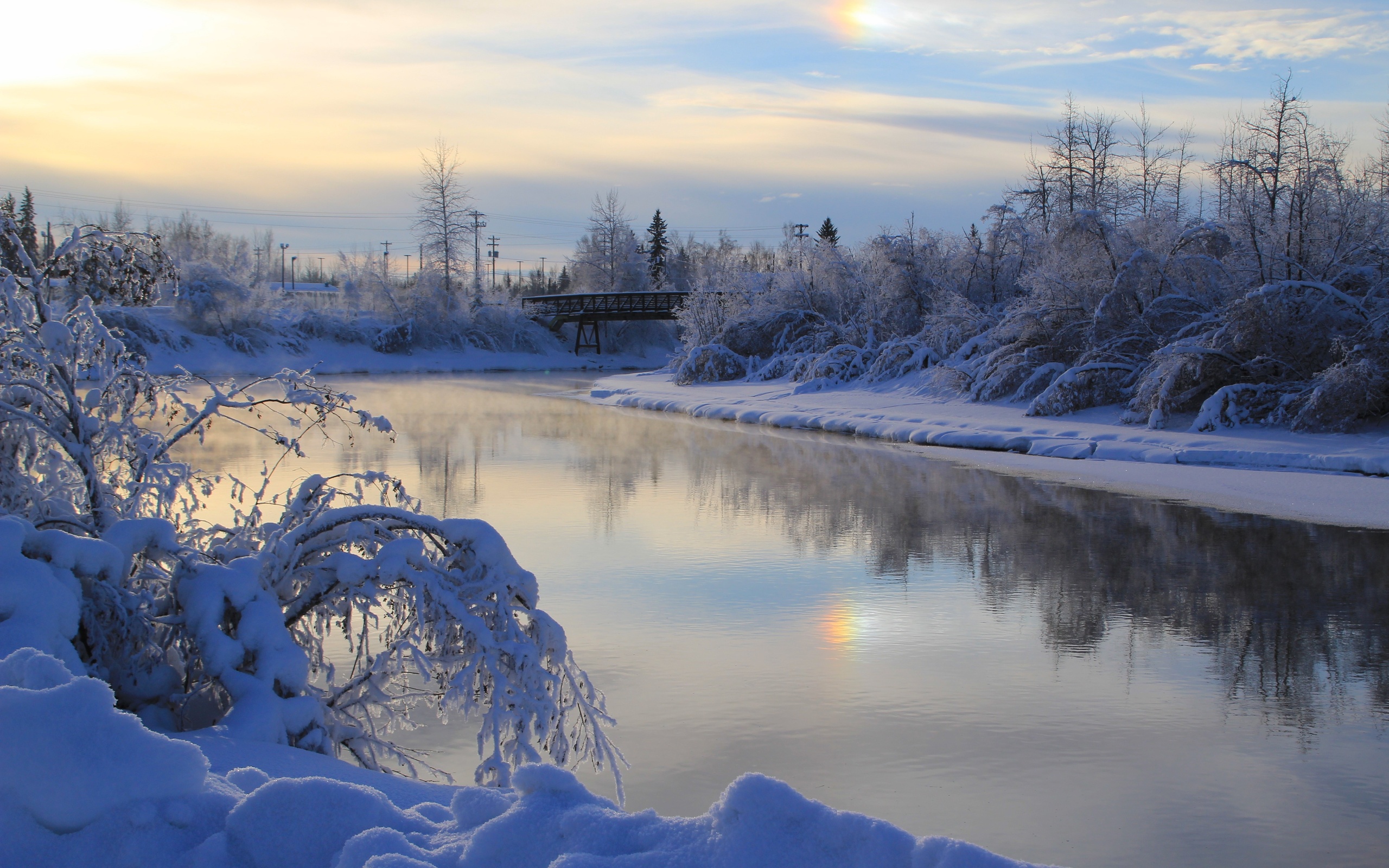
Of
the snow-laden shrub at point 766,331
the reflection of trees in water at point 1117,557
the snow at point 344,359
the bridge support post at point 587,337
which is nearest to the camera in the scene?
the reflection of trees in water at point 1117,557

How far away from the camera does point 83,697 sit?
11.6 ft

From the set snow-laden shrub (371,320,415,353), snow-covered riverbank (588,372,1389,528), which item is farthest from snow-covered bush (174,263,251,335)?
snow-covered riverbank (588,372,1389,528)

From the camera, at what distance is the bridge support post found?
7344 centimetres

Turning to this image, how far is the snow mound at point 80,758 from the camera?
132 inches

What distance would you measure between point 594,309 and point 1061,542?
59.2 meters

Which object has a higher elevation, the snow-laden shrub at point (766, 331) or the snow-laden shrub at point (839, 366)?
the snow-laden shrub at point (766, 331)

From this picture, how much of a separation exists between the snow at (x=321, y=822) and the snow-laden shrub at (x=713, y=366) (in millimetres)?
41506

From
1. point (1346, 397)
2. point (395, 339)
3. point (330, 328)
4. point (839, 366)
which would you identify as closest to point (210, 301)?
point (330, 328)

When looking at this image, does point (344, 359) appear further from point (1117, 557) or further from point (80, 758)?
point (80, 758)

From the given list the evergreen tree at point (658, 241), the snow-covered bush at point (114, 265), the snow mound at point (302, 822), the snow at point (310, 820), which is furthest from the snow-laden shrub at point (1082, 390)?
the evergreen tree at point (658, 241)

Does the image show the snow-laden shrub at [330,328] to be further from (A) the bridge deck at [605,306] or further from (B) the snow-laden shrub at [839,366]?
(B) the snow-laden shrub at [839,366]

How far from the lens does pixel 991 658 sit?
8.81 meters

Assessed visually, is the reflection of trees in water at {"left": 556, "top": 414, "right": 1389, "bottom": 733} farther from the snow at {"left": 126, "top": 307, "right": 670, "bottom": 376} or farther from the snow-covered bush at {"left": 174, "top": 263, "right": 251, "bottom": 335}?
the snow-covered bush at {"left": 174, "top": 263, "right": 251, "bottom": 335}

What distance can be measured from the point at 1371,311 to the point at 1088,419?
5.95 meters
